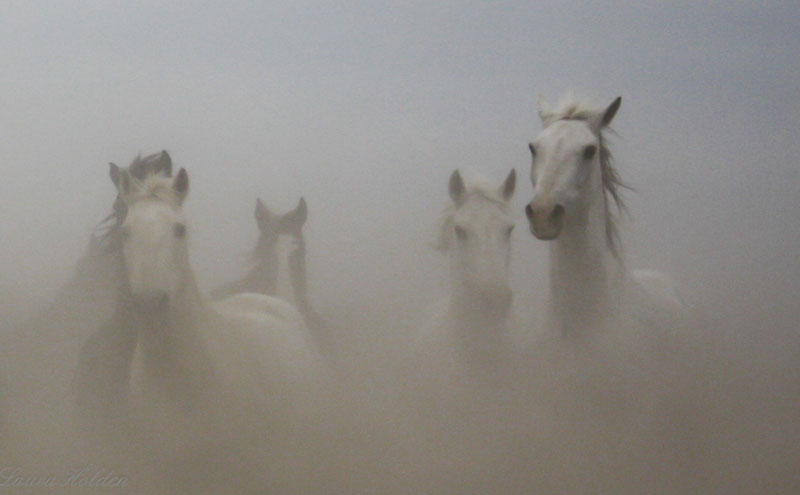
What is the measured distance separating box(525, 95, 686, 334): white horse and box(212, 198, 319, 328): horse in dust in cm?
49

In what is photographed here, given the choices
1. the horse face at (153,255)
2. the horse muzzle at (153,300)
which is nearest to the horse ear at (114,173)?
the horse face at (153,255)

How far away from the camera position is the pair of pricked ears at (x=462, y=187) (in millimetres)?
1752

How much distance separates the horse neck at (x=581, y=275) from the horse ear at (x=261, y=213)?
1.98ft

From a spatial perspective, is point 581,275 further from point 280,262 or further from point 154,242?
point 154,242

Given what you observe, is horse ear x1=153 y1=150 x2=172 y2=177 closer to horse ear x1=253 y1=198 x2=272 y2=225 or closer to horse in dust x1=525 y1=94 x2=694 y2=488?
horse ear x1=253 y1=198 x2=272 y2=225

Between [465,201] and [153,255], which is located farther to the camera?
[465,201]

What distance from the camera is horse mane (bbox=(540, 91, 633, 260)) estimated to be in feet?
5.69

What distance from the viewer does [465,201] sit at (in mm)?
1749

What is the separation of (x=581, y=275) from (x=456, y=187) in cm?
32

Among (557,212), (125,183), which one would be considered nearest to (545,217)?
(557,212)

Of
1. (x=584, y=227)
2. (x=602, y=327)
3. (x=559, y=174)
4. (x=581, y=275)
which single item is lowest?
(x=602, y=327)

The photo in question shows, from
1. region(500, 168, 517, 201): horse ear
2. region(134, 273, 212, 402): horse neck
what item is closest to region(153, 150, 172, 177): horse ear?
region(134, 273, 212, 402): horse neck

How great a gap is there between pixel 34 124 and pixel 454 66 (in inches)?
36.0

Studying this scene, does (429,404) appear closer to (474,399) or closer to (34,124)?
(474,399)
